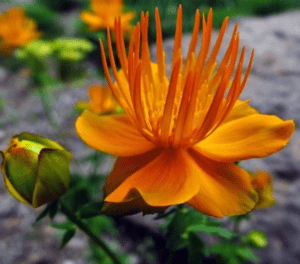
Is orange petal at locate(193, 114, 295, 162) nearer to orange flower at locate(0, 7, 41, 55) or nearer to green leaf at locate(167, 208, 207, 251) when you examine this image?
green leaf at locate(167, 208, 207, 251)

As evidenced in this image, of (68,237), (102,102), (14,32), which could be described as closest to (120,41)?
(68,237)

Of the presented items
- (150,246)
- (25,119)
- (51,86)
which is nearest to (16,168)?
(150,246)

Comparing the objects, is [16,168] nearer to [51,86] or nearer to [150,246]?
[150,246]

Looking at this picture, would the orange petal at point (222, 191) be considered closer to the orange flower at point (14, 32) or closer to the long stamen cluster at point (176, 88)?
the long stamen cluster at point (176, 88)

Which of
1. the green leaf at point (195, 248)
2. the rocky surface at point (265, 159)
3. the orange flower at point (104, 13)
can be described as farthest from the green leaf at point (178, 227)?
the rocky surface at point (265, 159)

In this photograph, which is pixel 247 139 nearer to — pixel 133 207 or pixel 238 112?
pixel 238 112

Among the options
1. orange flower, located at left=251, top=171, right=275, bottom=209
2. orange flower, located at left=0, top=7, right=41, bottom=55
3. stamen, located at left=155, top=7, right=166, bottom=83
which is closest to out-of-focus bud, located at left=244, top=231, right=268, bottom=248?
orange flower, located at left=251, top=171, right=275, bottom=209
